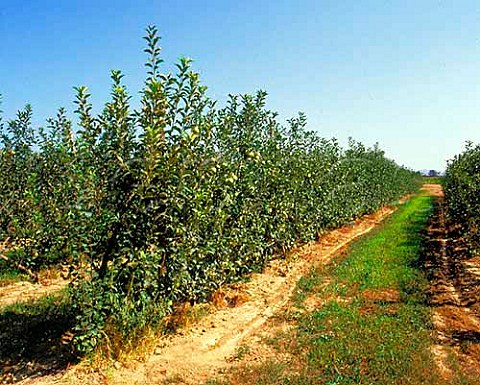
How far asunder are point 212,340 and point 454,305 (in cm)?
581

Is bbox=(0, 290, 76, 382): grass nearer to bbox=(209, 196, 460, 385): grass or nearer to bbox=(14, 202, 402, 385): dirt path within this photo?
bbox=(14, 202, 402, 385): dirt path

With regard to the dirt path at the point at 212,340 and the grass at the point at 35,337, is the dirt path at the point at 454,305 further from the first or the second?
the grass at the point at 35,337

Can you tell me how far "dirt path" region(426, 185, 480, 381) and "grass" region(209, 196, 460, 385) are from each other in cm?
28

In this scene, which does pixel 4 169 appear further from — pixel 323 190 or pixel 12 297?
pixel 323 190

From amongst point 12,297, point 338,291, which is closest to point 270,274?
point 338,291

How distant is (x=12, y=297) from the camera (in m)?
10.7

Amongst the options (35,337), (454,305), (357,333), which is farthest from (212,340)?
(454,305)

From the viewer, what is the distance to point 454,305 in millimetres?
10469

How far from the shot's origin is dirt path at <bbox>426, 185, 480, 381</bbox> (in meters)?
7.52

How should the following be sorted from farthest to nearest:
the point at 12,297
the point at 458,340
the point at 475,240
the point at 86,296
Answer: the point at 475,240 < the point at 12,297 < the point at 458,340 < the point at 86,296

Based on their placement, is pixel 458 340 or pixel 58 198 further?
pixel 458 340

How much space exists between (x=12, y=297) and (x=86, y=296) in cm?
552

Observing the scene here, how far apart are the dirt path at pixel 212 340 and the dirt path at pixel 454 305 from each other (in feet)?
10.6

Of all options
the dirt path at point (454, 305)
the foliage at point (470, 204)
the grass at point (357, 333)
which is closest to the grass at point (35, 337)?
the grass at point (357, 333)
